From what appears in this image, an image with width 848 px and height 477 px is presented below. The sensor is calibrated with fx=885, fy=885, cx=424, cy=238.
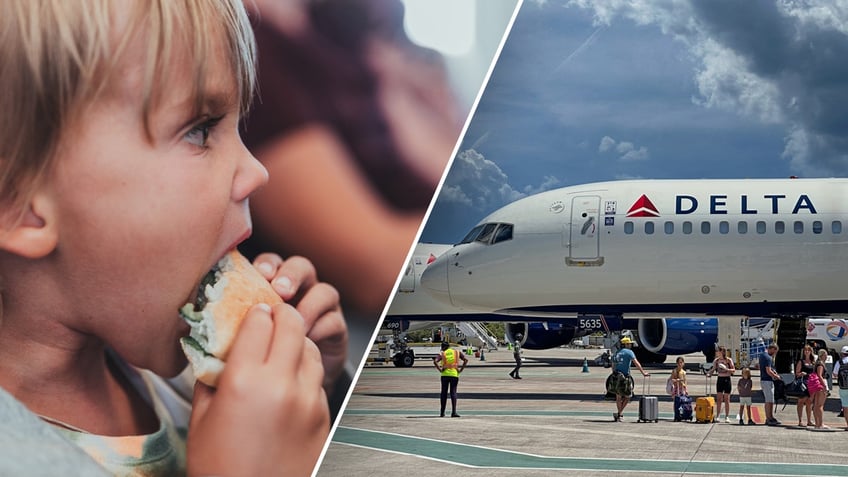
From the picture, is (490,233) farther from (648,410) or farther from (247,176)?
(247,176)

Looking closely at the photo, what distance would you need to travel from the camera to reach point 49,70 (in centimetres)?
317

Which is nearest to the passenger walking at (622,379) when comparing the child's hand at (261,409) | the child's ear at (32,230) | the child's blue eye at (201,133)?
the child's hand at (261,409)

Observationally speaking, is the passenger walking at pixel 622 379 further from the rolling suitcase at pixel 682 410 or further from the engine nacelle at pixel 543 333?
the engine nacelle at pixel 543 333

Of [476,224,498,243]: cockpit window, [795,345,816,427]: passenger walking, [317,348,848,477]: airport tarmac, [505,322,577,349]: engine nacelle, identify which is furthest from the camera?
[505,322,577,349]: engine nacelle

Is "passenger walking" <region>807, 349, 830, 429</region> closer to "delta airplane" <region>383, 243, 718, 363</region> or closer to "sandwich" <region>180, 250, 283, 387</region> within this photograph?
"sandwich" <region>180, 250, 283, 387</region>

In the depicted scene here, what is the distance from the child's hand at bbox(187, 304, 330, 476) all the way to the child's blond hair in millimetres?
930

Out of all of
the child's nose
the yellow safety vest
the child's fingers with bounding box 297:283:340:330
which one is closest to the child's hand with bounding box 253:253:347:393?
the child's fingers with bounding box 297:283:340:330

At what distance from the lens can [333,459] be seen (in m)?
9.95

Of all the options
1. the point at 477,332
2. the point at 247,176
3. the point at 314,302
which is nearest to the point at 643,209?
the point at 314,302

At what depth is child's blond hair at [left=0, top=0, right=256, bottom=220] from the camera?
3.14 meters

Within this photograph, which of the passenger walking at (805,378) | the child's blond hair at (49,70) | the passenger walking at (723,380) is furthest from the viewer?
the passenger walking at (723,380)

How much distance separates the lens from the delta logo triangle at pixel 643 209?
1623 centimetres

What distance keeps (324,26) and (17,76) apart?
1154mm

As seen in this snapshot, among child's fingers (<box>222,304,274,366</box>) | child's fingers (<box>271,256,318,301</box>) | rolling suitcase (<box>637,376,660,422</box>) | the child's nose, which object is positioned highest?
the child's nose
